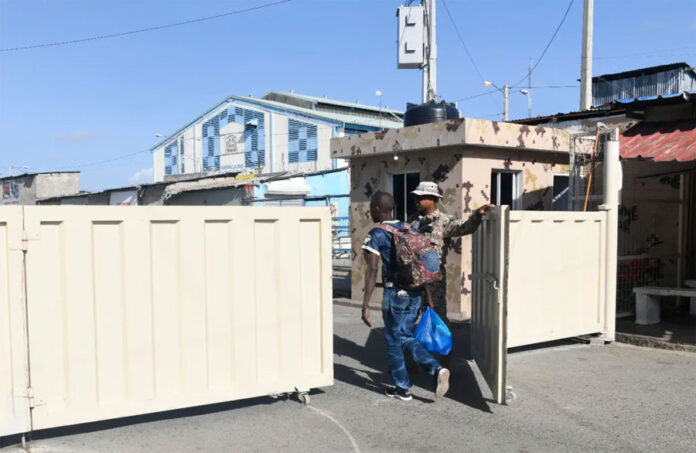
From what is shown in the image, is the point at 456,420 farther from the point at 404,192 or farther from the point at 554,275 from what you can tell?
the point at 404,192

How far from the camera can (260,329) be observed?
186 inches

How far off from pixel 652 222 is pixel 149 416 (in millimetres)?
7525

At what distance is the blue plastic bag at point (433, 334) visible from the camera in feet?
16.6

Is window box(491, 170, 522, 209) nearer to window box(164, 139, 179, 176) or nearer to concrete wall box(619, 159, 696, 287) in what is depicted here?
concrete wall box(619, 159, 696, 287)

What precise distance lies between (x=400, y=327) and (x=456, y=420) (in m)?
0.89

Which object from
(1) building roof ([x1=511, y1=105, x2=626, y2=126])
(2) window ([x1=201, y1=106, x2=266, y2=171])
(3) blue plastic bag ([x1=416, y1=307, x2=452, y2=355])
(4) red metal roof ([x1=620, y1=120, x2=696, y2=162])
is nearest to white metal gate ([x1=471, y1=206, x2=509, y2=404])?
(3) blue plastic bag ([x1=416, y1=307, x2=452, y2=355])

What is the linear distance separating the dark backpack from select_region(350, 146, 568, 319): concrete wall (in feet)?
12.8

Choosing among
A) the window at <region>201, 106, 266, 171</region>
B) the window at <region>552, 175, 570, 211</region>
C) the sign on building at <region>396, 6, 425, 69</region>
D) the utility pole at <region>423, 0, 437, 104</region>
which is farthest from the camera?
the window at <region>201, 106, 266, 171</region>

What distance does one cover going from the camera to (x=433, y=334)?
506 cm

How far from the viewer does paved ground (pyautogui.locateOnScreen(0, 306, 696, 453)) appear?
4.09 meters

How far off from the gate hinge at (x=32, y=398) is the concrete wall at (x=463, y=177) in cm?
612

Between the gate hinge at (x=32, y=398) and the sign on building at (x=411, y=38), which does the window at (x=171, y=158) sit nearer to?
the sign on building at (x=411, y=38)

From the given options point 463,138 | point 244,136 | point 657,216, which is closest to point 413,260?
point 463,138

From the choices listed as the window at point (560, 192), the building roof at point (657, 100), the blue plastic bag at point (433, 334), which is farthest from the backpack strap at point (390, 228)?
the window at point (560, 192)
